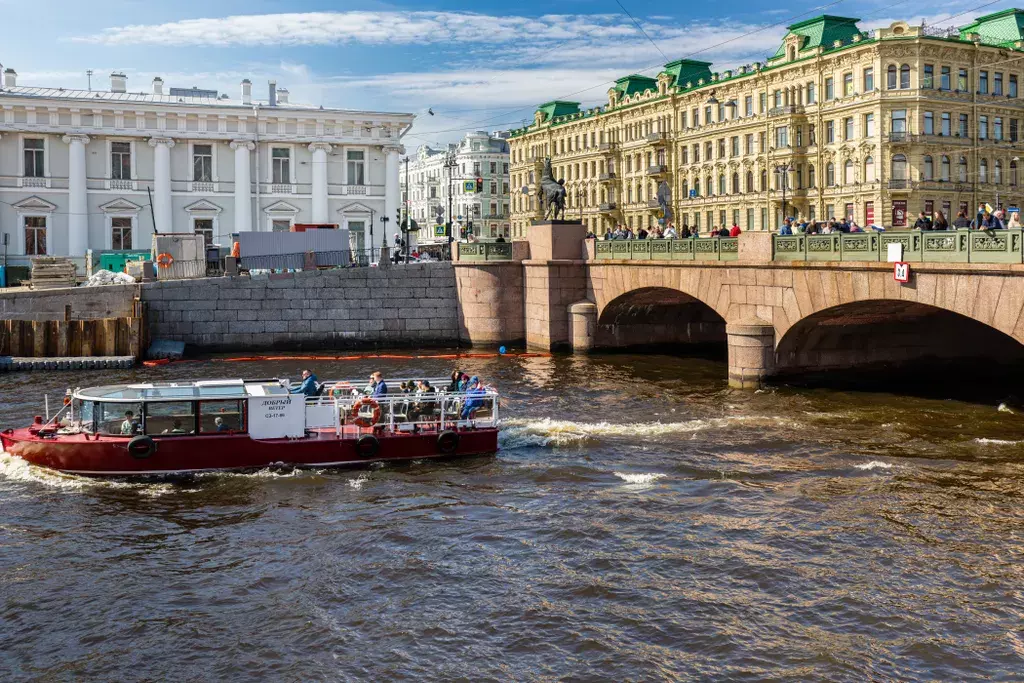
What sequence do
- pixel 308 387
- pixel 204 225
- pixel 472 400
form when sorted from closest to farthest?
pixel 308 387, pixel 472 400, pixel 204 225

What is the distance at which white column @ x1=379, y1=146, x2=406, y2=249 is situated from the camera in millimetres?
63062

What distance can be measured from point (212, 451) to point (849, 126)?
202ft

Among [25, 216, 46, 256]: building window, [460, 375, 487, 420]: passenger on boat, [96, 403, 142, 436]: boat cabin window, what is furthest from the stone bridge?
[25, 216, 46, 256]: building window

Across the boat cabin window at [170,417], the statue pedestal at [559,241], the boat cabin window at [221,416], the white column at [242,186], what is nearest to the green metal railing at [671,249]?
the statue pedestal at [559,241]

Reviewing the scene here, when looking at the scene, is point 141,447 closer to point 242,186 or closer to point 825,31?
point 242,186

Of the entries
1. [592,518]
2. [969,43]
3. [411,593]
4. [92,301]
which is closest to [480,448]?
[592,518]

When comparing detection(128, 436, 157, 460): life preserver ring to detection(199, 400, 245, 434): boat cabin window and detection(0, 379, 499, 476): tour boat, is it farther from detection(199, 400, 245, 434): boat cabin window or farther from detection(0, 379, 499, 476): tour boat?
detection(199, 400, 245, 434): boat cabin window

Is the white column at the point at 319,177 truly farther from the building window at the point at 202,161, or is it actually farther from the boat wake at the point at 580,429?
the boat wake at the point at 580,429

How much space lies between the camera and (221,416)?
23.7 metres

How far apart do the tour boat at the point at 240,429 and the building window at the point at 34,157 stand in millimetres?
38028

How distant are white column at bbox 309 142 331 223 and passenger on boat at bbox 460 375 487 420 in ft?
125

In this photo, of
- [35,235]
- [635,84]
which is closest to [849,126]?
[635,84]

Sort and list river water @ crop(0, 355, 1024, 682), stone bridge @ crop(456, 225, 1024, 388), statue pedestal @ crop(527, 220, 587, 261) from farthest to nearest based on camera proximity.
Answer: statue pedestal @ crop(527, 220, 587, 261), stone bridge @ crop(456, 225, 1024, 388), river water @ crop(0, 355, 1024, 682)

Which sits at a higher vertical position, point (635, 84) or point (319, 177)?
point (635, 84)
